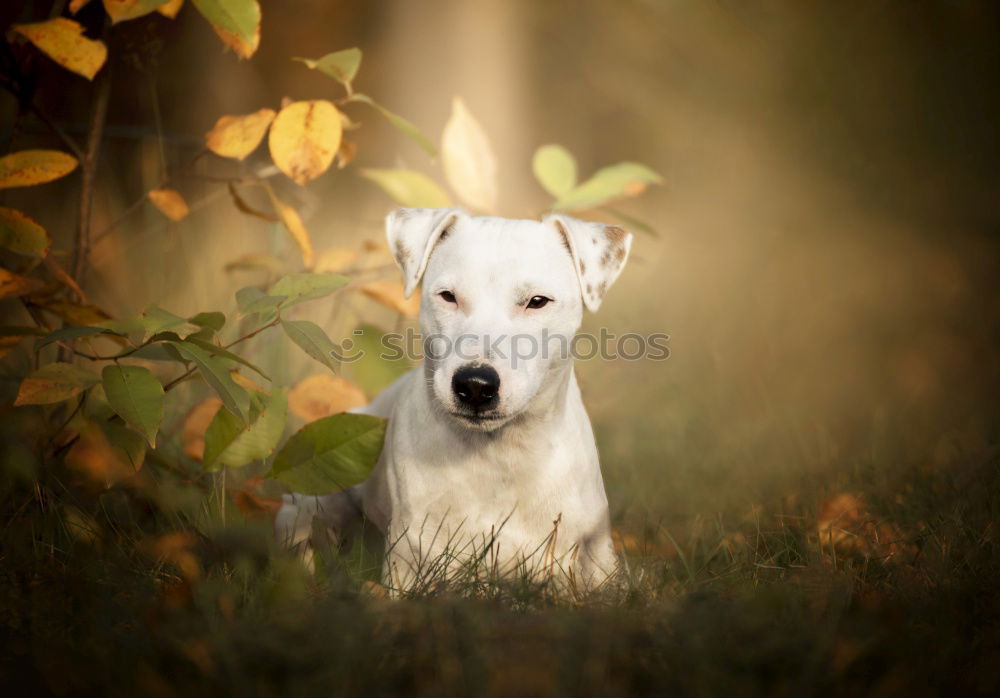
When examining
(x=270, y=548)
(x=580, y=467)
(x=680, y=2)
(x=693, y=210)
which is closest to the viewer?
(x=270, y=548)

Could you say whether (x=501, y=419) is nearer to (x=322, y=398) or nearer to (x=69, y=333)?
(x=322, y=398)

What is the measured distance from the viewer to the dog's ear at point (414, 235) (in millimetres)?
3322

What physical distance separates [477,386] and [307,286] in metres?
0.71

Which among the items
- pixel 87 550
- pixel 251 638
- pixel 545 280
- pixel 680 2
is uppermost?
pixel 680 2

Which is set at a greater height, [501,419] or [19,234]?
[19,234]

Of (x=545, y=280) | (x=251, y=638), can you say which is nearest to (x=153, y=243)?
(x=545, y=280)

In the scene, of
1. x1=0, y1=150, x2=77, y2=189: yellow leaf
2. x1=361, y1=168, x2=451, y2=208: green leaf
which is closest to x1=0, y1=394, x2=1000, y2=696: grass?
x1=0, y1=150, x2=77, y2=189: yellow leaf

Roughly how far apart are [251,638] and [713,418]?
12.0 ft

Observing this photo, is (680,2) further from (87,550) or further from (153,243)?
(87,550)

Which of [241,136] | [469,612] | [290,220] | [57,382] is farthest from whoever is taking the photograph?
[290,220]

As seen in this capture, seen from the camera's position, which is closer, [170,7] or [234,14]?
[234,14]

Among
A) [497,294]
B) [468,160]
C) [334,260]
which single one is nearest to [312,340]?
[497,294]

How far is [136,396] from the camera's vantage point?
2697mm

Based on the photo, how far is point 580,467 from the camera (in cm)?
329
